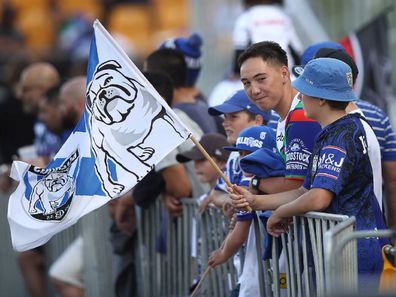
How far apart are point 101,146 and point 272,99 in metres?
1.02

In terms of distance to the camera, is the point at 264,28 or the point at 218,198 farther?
the point at 264,28

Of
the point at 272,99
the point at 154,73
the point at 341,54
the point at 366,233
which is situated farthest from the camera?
the point at 154,73

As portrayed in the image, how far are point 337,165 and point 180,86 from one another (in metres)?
3.39

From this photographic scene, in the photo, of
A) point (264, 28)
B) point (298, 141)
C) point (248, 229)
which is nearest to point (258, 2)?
point (264, 28)

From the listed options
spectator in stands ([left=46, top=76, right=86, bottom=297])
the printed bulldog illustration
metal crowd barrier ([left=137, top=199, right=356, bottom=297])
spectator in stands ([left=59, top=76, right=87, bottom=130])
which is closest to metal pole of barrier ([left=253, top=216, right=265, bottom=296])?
metal crowd barrier ([left=137, top=199, right=356, bottom=297])

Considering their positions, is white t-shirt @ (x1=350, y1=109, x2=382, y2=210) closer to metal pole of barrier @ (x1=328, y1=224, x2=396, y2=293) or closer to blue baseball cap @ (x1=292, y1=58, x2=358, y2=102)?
blue baseball cap @ (x1=292, y1=58, x2=358, y2=102)

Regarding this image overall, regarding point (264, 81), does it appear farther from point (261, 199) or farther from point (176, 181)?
point (176, 181)

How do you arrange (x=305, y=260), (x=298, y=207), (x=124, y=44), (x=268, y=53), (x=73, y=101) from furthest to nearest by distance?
(x=124, y=44) < (x=73, y=101) < (x=268, y=53) < (x=305, y=260) < (x=298, y=207)

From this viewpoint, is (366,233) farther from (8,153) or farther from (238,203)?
(8,153)

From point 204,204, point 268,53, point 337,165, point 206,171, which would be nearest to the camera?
point 337,165

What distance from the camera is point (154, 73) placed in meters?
8.28

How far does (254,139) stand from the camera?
6.71 m

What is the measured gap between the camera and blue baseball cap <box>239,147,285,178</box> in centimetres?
636

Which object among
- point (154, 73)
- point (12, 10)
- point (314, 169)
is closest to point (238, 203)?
point (314, 169)
